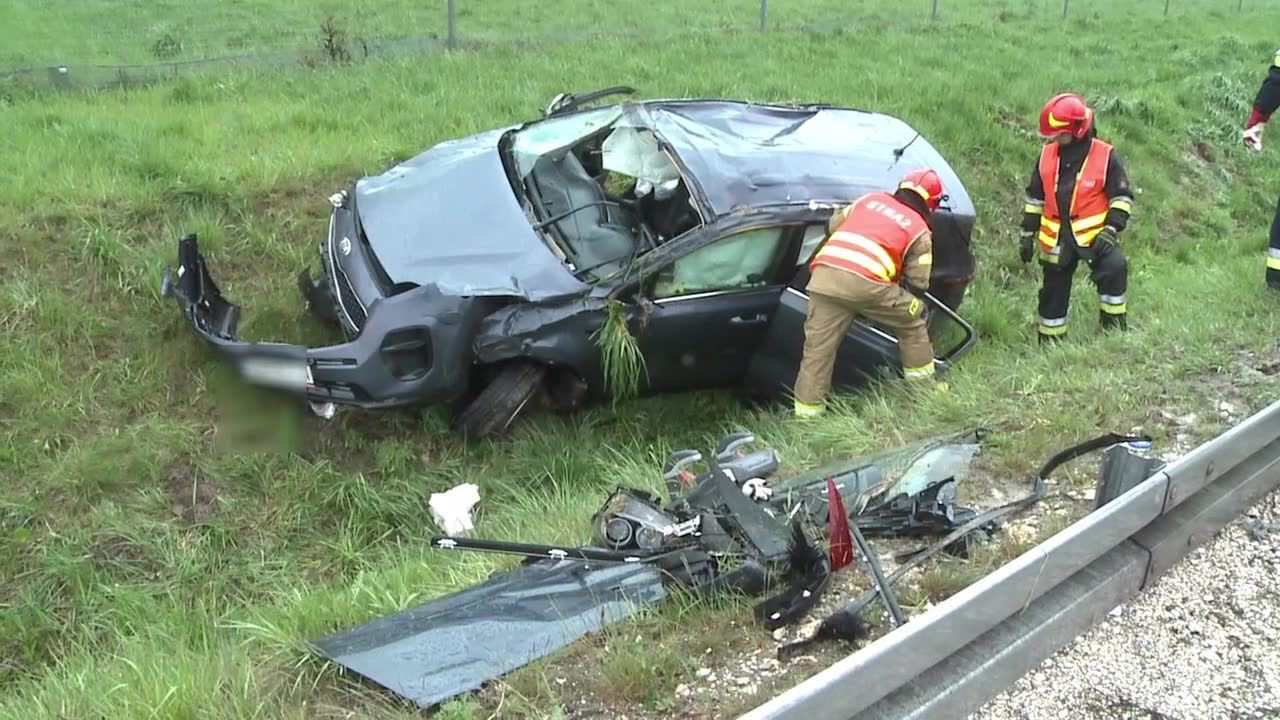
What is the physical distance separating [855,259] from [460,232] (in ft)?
5.84

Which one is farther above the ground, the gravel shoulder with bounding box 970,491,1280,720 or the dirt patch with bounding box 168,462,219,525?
the gravel shoulder with bounding box 970,491,1280,720

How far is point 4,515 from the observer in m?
4.20

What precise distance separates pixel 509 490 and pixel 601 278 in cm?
102

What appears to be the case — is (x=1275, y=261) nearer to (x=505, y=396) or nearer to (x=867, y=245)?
(x=867, y=245)

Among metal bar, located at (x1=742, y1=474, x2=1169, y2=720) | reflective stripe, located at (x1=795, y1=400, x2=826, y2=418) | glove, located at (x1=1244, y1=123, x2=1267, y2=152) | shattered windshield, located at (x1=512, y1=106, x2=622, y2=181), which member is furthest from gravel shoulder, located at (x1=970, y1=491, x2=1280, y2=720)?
glove, located at (x1=1244, y1=123, x2=1267, y2=152)

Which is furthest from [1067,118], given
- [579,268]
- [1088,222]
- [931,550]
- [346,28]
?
[346,28]

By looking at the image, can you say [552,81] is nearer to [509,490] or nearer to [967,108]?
[967,108]

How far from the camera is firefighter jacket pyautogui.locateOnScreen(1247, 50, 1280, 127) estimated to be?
7.39 meters

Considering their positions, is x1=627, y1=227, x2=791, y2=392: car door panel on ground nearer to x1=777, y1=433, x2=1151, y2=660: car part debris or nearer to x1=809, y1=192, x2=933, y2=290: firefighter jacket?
x1=809, y1=192, x2=933, y2=290: firefighter jacket

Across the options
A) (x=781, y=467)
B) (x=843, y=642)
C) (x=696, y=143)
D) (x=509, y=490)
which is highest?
(x=696, y=143)

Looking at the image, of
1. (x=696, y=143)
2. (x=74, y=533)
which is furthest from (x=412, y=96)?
(x=74, y=533)

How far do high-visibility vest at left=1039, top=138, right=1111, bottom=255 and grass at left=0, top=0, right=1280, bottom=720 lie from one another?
2.08ft

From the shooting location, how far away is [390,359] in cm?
431

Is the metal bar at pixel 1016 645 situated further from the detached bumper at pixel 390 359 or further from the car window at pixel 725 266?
the detached bumper at pixel 390 359
